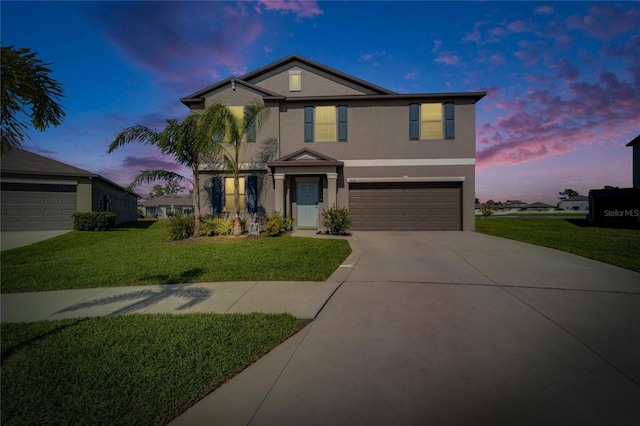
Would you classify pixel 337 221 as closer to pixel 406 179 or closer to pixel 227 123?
pixel 406 179

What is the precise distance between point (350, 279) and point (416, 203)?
9.73 metres

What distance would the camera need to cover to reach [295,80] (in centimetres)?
1605

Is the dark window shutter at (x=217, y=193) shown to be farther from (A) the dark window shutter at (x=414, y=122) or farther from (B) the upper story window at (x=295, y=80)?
(A) the dark window shutter at (x=414, y=122)

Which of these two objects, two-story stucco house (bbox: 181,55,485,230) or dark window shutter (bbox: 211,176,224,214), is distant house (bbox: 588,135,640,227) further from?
dark window shutter (bbox: 211,176,224,214)

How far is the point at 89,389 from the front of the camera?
95.6 inches

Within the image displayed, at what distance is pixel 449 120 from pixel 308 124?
7.39m

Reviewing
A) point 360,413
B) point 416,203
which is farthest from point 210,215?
point 360,413

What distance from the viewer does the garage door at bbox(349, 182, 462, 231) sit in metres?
14.0

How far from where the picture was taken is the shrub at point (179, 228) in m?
11.7

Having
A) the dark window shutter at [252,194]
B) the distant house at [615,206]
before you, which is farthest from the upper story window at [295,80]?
the distant house at [615,206]

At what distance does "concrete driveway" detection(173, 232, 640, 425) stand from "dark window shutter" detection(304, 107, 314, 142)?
35.2 feet

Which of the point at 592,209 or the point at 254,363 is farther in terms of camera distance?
the point at 592,209

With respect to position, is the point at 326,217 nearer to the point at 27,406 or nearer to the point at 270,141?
the point at 270,141

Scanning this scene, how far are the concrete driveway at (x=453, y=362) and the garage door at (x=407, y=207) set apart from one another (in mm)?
8844
